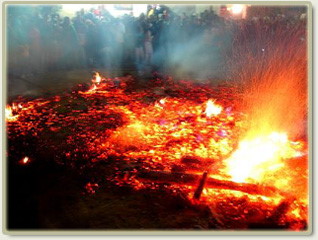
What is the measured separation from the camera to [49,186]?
131 inches

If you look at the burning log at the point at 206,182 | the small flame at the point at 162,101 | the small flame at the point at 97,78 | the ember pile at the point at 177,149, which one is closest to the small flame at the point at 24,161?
the ember pile at the point at 177,149

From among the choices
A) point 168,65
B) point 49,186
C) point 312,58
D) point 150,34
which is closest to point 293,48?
point 312,58

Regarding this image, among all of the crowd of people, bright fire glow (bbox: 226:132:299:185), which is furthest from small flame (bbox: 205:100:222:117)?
the crowd of people

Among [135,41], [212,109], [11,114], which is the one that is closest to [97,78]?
[135,41]

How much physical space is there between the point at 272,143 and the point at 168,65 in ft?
17.2

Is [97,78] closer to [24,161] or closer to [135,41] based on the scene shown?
[135,41]

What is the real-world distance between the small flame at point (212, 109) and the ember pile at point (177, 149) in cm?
2

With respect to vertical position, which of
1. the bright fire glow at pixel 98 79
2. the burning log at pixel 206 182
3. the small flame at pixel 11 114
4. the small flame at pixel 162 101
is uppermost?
the bright fire glow at pixel 98 79

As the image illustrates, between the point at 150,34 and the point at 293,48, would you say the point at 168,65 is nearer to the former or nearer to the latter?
the point at 150,34

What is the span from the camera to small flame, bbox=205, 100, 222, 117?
5.55 meters

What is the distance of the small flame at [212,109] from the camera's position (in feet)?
18.2

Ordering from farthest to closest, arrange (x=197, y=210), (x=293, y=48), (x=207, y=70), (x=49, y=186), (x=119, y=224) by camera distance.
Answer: (x=207, y=70), (x=293, y=48), (x=49, y=186), (x=197, y=210), (x=119, y=224)

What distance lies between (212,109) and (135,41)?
4.58 meters

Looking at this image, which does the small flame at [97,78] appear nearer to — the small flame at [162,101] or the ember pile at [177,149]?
the ember pile at [177,149]
